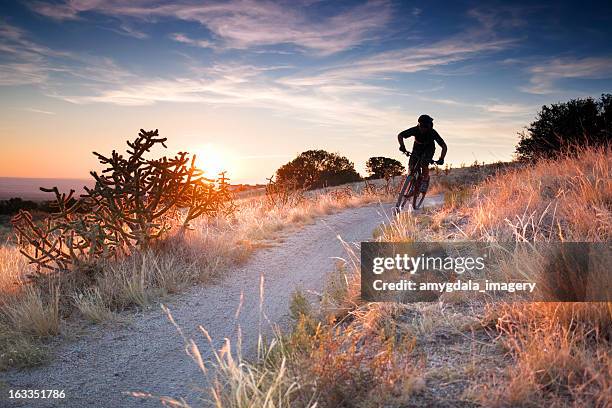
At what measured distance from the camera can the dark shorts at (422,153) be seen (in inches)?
452

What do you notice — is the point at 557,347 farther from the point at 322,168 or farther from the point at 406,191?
the point at 322,168

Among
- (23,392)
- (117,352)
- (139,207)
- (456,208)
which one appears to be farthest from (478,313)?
(456,208)

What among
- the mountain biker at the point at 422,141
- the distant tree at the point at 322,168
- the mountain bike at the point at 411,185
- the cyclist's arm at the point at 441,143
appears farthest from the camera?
the distant tree at the point at 322,168

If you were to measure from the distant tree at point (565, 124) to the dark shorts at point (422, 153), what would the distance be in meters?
12.6

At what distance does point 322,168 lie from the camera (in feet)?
124

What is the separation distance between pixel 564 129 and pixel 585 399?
961 inches

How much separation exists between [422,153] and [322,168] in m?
26.3

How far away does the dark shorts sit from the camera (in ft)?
37.7

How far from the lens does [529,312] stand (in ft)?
12.9

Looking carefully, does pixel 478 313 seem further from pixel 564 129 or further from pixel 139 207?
pixel 564 129

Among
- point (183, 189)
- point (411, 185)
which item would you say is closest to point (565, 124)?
point (411, 185)

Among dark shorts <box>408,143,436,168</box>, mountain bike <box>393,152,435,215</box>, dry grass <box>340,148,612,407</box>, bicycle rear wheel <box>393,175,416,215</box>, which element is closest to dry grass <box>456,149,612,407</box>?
dry grass <box>340,148,612,407</box>

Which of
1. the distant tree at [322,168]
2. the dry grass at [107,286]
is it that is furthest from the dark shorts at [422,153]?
the distant tree at [322,168]

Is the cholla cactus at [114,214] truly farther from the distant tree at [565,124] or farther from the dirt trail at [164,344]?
the distant tree at [565,124]
